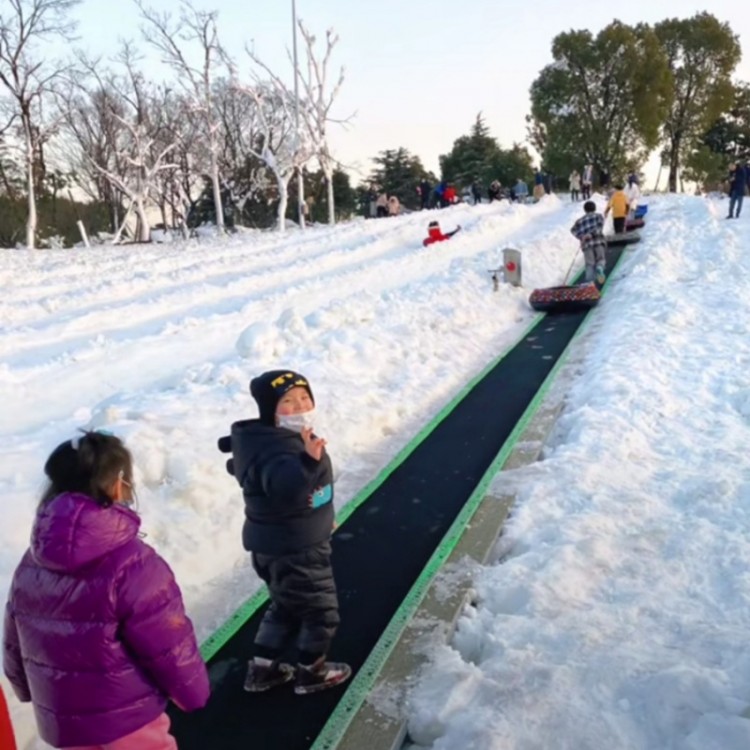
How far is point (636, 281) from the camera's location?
13.0m

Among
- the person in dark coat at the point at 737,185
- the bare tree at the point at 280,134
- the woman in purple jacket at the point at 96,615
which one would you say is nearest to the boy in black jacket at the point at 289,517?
the woman in purple jacket at the point at 96,615

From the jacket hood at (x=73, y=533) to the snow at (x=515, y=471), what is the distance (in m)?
0.46

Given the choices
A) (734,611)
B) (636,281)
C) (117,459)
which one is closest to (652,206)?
(636,281)

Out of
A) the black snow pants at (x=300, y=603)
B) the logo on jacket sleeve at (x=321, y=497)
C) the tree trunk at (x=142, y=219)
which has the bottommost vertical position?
the tree trunk at (x=142, y=219)

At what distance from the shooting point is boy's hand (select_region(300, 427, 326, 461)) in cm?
302

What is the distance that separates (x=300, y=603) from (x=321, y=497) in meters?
0.50

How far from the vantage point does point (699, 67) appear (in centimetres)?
4112

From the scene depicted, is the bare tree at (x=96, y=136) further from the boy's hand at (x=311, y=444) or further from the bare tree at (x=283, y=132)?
the boy's hand at (x=311, y=444)

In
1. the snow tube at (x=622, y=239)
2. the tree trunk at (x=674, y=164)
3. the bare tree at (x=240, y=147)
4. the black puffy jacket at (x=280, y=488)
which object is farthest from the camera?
the tree trunk at (x=674, y=164)

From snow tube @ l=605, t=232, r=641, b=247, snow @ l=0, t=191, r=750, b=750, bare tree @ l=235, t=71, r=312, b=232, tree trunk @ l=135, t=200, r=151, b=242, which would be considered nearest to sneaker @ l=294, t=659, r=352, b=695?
snow @ l=0, t=191, r=750, b=750

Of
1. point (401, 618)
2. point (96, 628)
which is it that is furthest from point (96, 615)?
point (401, 618)

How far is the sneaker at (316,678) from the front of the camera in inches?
131

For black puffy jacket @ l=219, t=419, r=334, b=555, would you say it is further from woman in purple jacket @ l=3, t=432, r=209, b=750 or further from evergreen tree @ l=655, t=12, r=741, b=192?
evergreen tree @ l=655, t=12, r=741, b=192

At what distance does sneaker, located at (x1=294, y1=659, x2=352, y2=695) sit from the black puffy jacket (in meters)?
0.63
